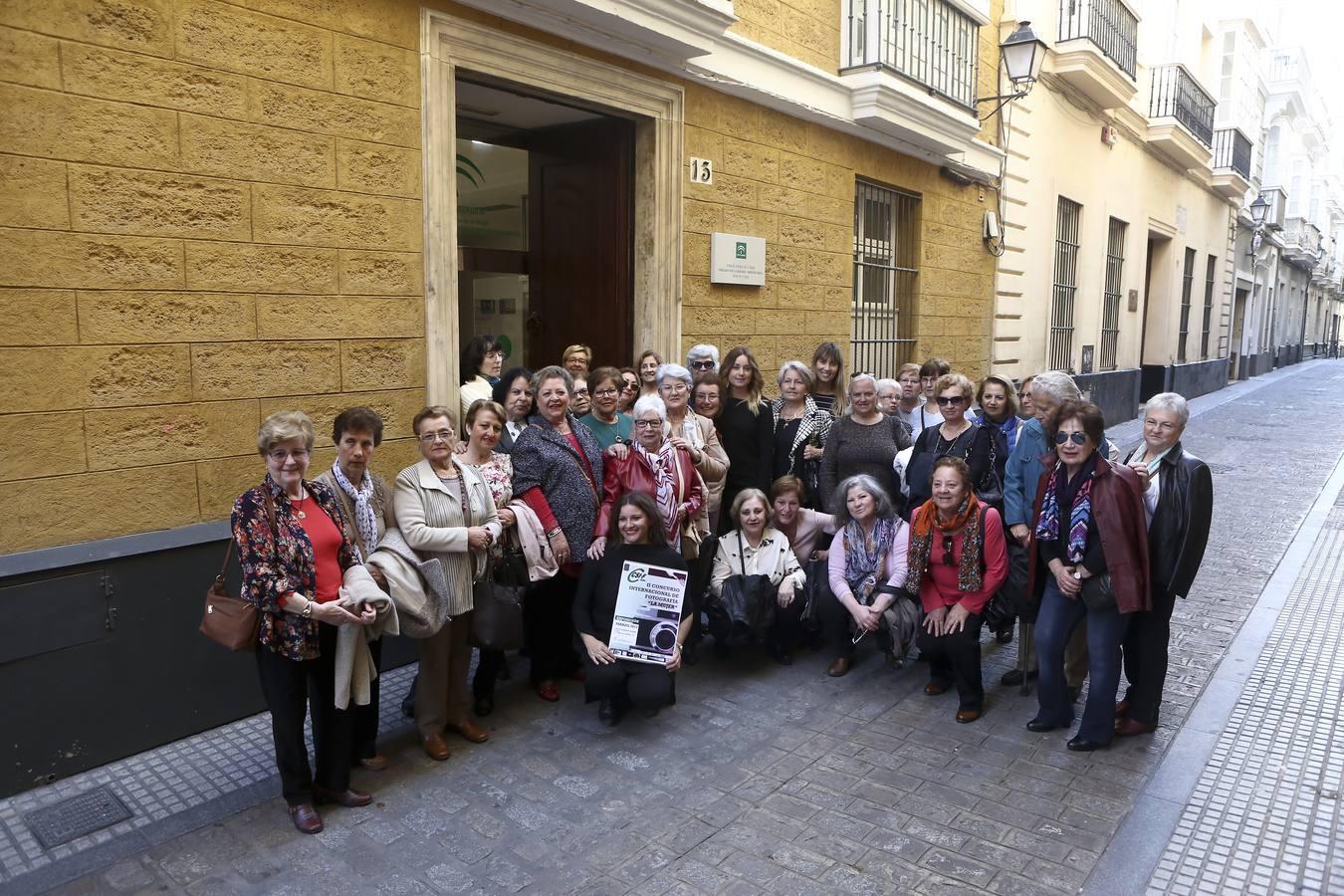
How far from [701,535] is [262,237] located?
2.80 meters

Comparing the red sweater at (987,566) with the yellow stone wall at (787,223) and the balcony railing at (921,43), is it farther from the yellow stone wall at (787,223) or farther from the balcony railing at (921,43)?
the balcony railing at (921,43)

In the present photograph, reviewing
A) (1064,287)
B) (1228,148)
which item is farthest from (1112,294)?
(1228,148)

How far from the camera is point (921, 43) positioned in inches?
369

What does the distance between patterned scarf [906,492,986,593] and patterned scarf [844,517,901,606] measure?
23 centimetres

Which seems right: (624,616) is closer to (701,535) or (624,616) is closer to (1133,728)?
(701,535)

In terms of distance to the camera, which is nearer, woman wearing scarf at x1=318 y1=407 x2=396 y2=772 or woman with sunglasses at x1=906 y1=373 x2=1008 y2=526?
woman wearing scarf at x1=318 y1=407 x2=396 y2=772

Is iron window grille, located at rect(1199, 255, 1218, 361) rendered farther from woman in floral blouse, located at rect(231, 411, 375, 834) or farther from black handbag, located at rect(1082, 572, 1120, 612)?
woman in floral blouse, located at rect(231, 411, 375, 834)

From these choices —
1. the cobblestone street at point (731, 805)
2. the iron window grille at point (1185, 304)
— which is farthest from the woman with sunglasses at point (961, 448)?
the iron window grille at point (1185, 304)

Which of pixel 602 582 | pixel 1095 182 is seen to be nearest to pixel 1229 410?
pixel 1095 182

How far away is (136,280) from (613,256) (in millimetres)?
3781

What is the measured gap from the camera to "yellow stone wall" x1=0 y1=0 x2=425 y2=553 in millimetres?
3773

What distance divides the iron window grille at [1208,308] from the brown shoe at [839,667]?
72.3ft

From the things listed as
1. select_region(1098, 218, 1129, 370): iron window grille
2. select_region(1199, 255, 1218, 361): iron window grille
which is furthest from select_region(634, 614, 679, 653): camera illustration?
select_region(1199, 255, 1218, 361): iron window grille

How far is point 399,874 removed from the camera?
3293mm
